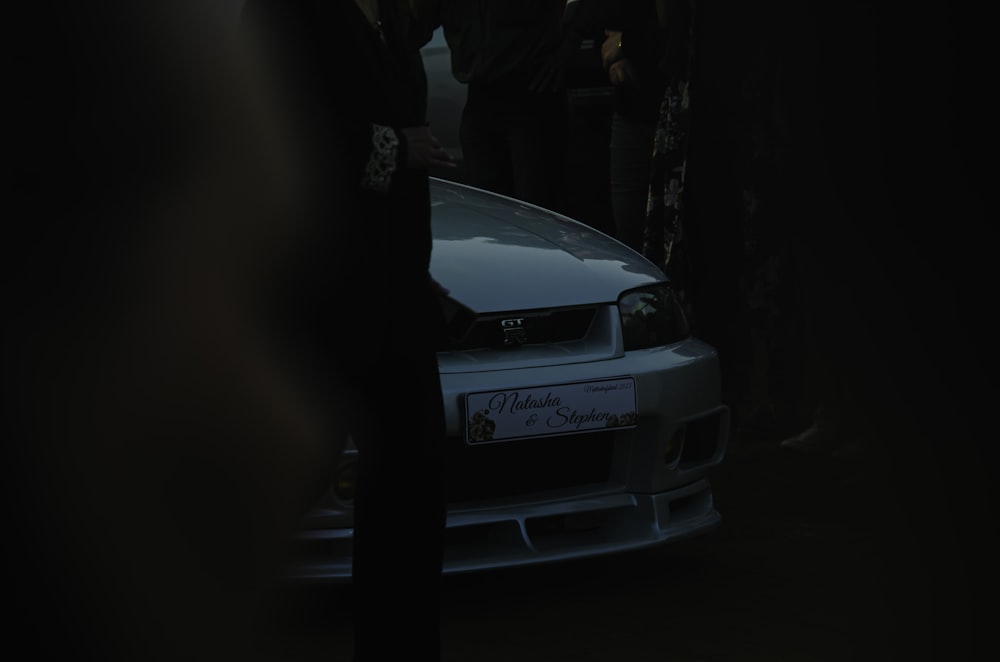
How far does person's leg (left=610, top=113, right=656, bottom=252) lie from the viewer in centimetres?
669

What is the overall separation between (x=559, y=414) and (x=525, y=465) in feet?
0.52

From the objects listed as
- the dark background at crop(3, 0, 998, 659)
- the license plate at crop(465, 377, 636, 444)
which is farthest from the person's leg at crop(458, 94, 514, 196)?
the license plate at crop(465, 377, 636, 444)

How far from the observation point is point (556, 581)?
4512mm

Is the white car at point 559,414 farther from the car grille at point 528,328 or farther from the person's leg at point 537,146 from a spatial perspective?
the person's leg at point 537,146

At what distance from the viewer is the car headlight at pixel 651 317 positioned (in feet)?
14.3

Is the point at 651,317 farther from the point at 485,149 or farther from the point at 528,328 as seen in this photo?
the point at 485,149

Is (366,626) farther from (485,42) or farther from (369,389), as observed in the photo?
(485,42)

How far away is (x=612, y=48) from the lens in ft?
21.5

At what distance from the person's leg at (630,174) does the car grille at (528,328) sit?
8.11ft

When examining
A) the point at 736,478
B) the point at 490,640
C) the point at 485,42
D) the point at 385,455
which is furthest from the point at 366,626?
the point at 485,42

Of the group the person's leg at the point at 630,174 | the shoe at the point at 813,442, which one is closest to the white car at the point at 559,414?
the shoe at the point at 813,442

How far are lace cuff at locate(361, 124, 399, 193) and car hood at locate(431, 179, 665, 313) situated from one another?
1097mm

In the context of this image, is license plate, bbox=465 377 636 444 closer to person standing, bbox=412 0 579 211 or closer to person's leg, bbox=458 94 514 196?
person standing, bbox=412 0 579 211

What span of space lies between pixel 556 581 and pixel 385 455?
1.47 meters
